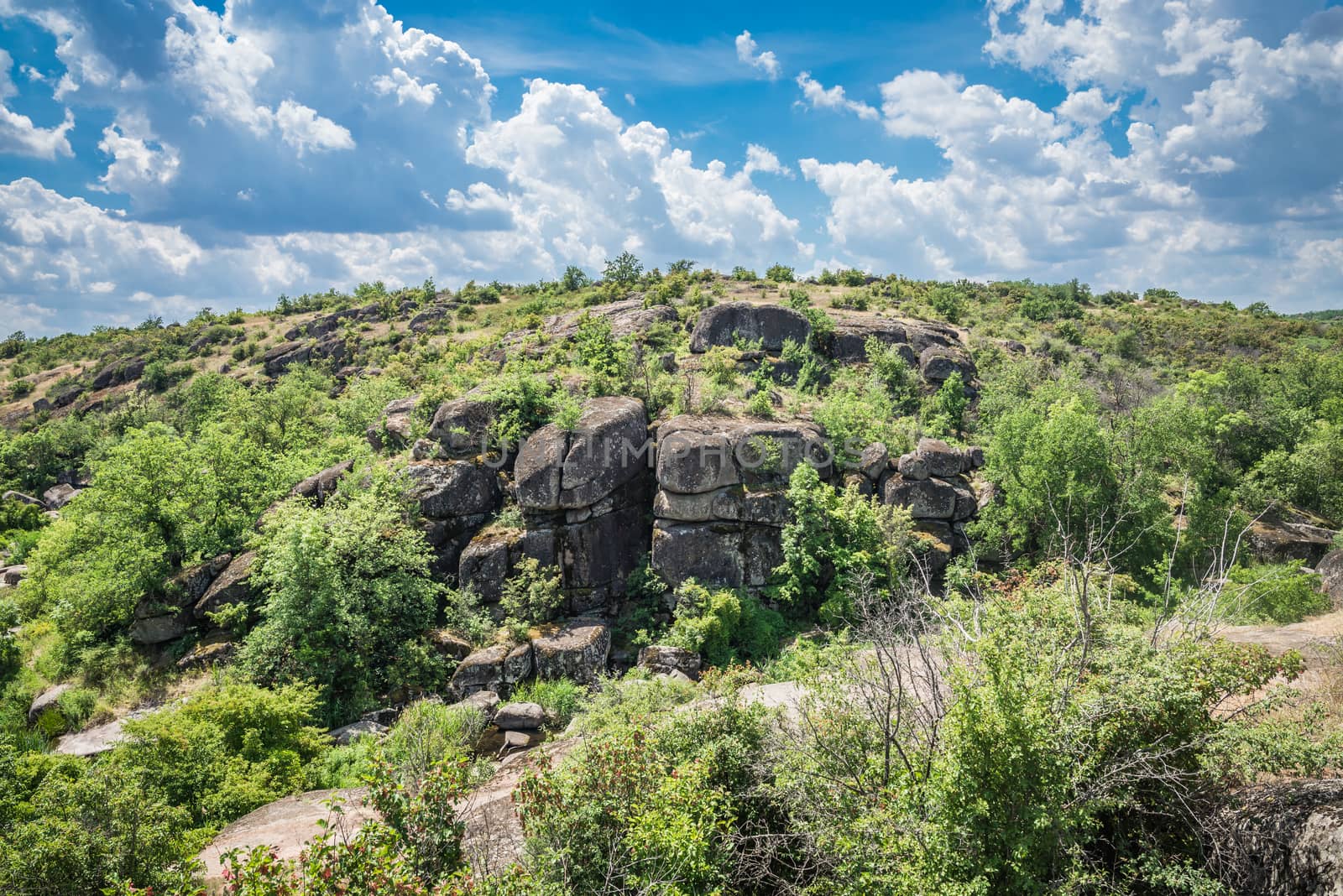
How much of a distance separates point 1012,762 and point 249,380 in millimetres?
60430

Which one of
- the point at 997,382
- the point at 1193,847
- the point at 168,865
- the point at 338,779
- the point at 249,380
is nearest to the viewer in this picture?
the point at 1193,847

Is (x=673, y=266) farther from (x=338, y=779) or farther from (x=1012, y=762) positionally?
(x=1012, y=762)

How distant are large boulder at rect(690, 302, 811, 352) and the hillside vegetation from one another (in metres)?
0.27

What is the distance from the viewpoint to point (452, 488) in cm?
2173

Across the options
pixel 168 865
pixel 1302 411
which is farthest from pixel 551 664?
pixel 1302 411

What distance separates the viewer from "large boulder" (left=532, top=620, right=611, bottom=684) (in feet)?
60.7

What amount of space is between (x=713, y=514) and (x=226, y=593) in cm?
1669

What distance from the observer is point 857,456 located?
23266 millimetres

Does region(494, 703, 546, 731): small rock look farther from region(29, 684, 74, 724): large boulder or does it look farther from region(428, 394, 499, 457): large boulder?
region(29, 684, 74, 724): large boulder

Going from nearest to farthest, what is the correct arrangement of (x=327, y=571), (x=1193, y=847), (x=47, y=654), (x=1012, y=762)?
(x=1012, y=762), (x=1193, y=847), (x=327, y=571), (x=47, y=654)

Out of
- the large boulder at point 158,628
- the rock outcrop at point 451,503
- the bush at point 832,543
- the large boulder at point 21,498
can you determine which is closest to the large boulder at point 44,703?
the large boulder at point 158,628

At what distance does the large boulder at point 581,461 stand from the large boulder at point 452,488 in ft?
5.38

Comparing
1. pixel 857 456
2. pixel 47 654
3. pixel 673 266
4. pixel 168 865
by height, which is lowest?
pixel 47 654

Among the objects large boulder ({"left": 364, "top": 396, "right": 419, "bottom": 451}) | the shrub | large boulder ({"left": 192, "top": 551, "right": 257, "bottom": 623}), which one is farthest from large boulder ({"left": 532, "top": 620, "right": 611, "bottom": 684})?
large boulder ({"left": 364, "top": 396, "right": 419, "bottom": 451})
